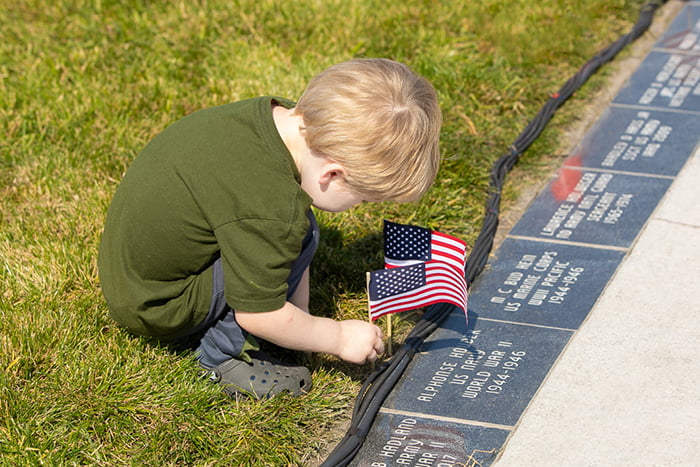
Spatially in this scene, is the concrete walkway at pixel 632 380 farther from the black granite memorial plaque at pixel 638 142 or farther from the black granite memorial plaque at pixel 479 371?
the black granite memorial plaque at pixel 638 142

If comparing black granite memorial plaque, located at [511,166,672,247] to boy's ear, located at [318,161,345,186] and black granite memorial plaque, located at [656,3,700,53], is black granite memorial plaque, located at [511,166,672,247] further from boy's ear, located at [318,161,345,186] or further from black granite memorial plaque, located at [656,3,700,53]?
black granite memorial plaque, located at [656,3,700,53]

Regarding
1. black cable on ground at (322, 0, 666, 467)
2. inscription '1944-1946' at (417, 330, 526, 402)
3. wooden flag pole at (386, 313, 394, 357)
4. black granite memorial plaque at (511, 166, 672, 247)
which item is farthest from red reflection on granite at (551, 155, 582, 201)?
wooden flag pole at (386, 313, 394, 357)

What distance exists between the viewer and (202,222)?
2.57 m

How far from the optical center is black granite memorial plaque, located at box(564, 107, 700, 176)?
3.99 m

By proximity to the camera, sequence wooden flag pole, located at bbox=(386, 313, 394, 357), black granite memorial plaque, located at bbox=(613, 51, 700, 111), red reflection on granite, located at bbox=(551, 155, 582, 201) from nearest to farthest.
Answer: wooden flag pole, located at bbox=(386, 313, 394, 357) < red reflection on granite, located at bbox=(551, 155, 582, 201) < black granite memorial plaque, located at bbox=(613, 51, 700, 111)

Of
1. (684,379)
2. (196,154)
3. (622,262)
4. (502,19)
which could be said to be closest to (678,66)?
(502,19)

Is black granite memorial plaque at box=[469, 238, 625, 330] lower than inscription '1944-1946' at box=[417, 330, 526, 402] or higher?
lower

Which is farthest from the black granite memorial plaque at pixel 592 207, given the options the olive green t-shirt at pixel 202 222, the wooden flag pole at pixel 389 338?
the olive green t-shirt at pixel 202 222

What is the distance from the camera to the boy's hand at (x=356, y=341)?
2.76m

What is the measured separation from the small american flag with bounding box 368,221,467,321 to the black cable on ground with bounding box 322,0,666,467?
0.59 ft

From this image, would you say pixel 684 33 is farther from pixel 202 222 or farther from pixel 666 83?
pixel 202 222

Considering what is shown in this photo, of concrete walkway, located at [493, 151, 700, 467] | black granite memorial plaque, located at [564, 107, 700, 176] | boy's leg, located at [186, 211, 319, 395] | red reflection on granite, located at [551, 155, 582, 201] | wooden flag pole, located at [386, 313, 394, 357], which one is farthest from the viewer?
black granite memorial plaque, located at [564, 107, 700, 176]

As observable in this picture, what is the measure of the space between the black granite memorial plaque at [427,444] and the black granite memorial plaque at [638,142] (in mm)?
1740

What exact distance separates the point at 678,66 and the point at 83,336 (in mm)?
3420
